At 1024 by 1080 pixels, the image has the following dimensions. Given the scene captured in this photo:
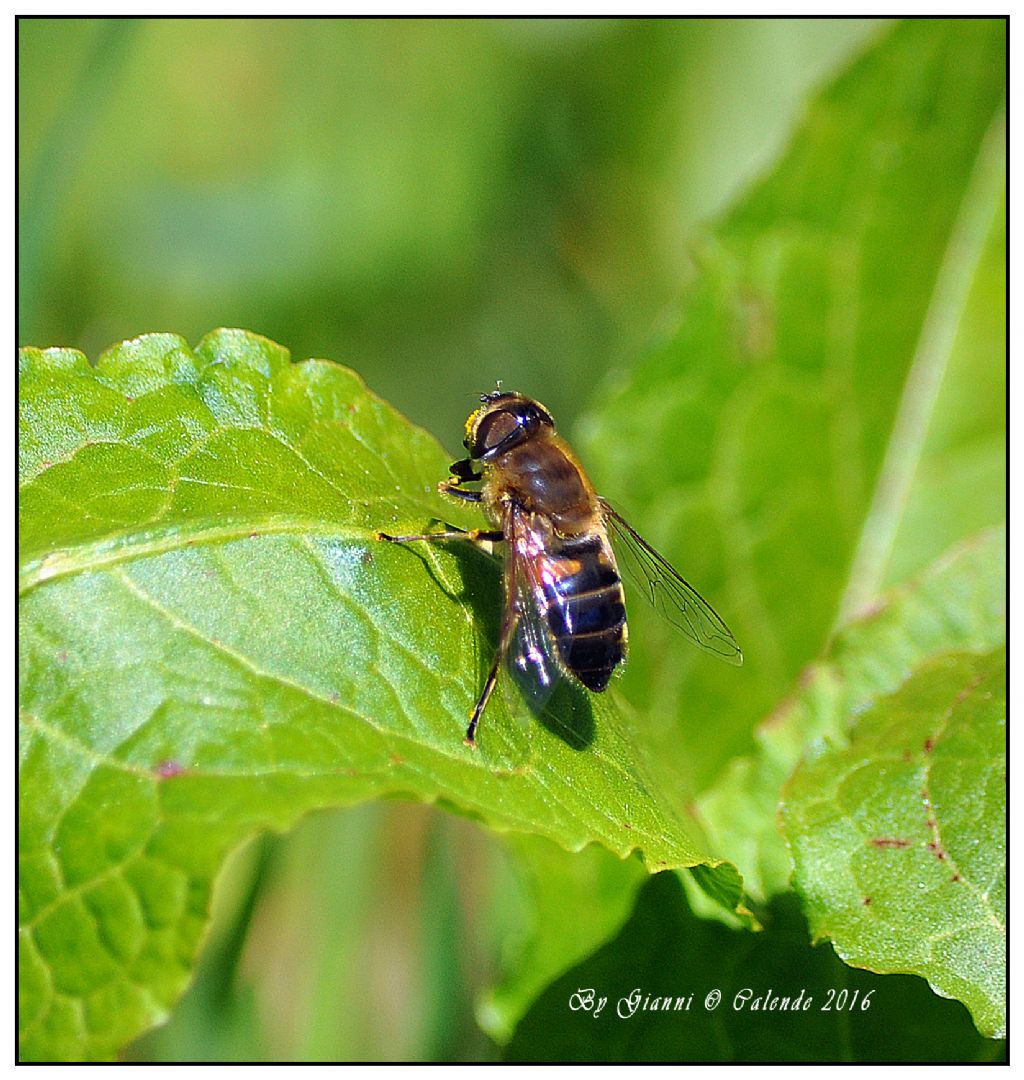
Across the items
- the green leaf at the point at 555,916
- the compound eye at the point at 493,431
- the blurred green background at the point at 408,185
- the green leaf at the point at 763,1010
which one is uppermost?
the blurred green background at the point at 408,185

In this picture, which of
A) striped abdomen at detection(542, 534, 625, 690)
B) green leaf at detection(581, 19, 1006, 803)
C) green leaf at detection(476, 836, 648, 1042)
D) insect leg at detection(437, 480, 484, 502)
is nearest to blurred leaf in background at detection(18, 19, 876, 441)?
green leaf at detection(581, 19, 1006, 803)

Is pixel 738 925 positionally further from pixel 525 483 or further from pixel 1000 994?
pixel 525 483

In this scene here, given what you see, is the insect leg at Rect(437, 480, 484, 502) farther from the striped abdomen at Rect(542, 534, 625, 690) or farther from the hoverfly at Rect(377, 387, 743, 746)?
the striped abdomen at Rect(542, 534, 625, 690)

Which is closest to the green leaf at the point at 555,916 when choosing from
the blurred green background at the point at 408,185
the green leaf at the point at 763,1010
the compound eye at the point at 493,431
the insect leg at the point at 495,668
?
the green leaf at the point at 763,1010

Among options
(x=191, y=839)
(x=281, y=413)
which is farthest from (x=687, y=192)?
(x=191, y=839)

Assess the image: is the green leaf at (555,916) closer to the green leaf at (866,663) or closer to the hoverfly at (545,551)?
the green leaf at (866,663)

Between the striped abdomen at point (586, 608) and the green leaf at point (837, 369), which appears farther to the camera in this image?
the green leaf at point (837, 369)
